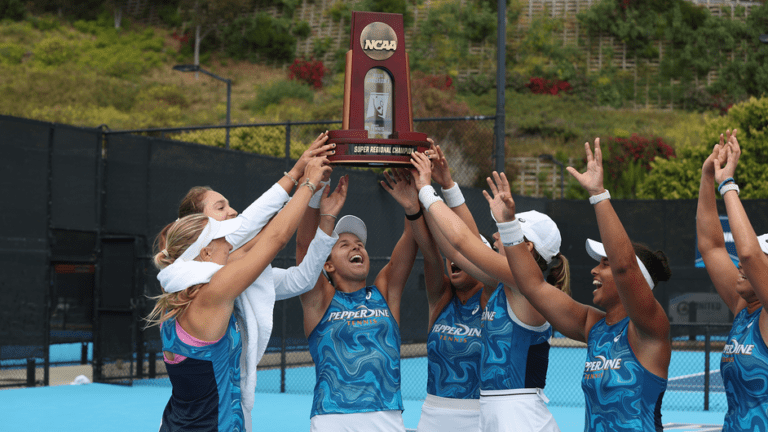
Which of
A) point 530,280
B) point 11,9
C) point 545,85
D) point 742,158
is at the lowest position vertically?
point 530,280

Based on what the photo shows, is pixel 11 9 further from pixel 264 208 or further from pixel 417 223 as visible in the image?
pixel 264 208

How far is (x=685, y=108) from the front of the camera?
57.1 meters

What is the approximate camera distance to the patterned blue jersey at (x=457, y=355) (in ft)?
13.7

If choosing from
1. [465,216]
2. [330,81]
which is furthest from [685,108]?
[465,216]

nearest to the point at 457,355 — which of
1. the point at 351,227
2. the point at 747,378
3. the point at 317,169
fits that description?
the point at 351,227

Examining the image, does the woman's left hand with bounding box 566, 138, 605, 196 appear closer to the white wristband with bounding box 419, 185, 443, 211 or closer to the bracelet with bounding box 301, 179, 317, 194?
the white wristband with bounding box 419, 185, 443, 211

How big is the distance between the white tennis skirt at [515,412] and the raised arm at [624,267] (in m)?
0.77

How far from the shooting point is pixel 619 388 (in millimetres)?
3133

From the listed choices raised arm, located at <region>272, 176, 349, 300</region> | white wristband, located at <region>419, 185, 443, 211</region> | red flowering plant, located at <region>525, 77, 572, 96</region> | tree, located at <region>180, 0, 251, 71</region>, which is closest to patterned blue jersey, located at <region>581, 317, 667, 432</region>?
white wristband, located at <region>419, 185, 443, 211</region>

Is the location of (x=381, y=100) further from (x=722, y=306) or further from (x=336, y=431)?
(x=722, y=306)

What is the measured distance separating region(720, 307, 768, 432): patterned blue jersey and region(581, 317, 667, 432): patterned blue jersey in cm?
31

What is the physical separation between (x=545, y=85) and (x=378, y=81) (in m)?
57.9

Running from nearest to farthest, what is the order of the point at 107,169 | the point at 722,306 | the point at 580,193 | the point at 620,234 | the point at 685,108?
the point at 620,234, the point at 107,169, the point at 722,306, the point at 580,193, the point at 685,108

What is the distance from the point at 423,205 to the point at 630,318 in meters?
1.15
